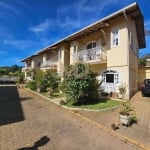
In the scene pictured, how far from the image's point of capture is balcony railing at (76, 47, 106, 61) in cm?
1577

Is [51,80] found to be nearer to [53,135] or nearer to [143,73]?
[143,73]

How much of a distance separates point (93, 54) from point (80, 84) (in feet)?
20.4

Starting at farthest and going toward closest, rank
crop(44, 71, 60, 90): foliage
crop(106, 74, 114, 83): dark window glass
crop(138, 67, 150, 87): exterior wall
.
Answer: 1. crop(138, 67, 150, 87): exterior wall
2. crop(44, 71, 60, 90): foliage
3. crop(106, 74, 114, 83): dark window glass

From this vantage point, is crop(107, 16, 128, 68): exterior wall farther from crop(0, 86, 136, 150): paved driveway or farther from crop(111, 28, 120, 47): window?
crop(0, 86, 136, 150): paved driveway

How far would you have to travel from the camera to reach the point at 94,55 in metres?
16.9

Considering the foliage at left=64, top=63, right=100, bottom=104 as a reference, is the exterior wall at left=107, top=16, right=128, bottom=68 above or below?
above

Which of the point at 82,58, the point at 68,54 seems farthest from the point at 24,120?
the point at 68,54

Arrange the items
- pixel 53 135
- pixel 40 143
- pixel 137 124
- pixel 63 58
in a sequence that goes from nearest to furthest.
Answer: pixel 40 143, pixel 53 135, pixel 137 124, pixel 63 58

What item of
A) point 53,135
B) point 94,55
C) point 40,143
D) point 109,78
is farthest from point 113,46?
point 40,143

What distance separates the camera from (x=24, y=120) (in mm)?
8680

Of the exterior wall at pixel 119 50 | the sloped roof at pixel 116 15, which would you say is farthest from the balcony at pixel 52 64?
the exterior wall at pixel 119 50

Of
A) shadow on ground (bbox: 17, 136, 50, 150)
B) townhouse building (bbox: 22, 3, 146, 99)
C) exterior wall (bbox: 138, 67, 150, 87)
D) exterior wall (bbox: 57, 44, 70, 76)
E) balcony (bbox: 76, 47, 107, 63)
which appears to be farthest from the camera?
exterior wall (bbox: 57, 44, 70, 76)

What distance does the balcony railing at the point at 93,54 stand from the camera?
15.8m

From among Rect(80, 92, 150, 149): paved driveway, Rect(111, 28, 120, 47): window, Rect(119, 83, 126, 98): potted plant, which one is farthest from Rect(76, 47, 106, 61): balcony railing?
Rect(80, 92, 150, 149): paved driveway
